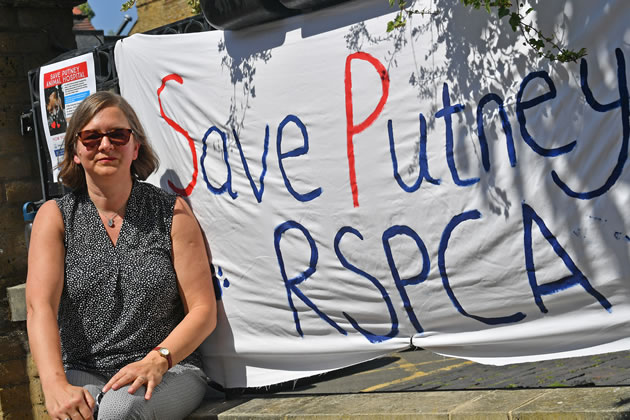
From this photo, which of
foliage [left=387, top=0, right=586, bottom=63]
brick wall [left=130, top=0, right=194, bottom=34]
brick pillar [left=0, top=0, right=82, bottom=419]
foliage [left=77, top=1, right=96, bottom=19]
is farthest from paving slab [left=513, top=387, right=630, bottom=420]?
foliage [left=77, top=1, right=96, bottom=19]

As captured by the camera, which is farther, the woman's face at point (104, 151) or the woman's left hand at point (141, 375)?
the woman's face at point (104, 151)

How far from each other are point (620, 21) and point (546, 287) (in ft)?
3.03

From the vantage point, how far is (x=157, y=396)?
3.63 m

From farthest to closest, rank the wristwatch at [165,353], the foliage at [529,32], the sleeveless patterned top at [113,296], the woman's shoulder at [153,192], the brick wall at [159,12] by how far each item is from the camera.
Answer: the brick wall at [159,12]
the woman's shoulder at [153,192]
the sleeveless patterned top at [113,296]
the wristwatch at [165,353]
the foliage at [529,32]

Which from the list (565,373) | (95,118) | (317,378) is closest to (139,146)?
(95,118)

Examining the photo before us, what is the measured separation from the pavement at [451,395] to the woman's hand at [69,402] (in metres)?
0.57

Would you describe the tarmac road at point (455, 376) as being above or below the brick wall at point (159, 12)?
below

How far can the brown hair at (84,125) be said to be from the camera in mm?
3945

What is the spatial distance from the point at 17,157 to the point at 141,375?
295cm

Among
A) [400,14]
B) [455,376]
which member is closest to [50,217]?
[400,14]

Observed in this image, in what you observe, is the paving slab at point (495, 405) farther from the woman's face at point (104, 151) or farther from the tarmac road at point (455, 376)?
the woman's face at point (104, 151)

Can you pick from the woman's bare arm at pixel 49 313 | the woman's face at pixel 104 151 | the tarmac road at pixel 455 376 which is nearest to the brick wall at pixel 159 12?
the tarmac road at pixel 455 376

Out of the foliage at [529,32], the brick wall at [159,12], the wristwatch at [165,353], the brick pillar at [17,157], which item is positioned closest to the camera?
the foliage at [529,32]

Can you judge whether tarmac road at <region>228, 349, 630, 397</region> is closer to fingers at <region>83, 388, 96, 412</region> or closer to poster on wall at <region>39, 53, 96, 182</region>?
fingers at <region>83, 388, 96, 412</region>
